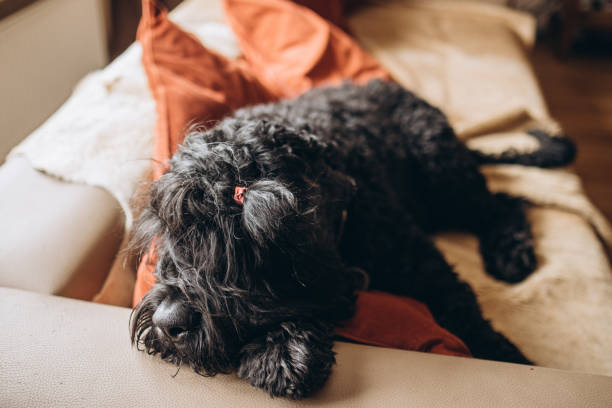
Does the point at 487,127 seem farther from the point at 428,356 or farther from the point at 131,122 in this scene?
the point at 131,122

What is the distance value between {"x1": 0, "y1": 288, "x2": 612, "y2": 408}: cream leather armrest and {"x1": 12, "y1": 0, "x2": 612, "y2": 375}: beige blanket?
0.93 ft

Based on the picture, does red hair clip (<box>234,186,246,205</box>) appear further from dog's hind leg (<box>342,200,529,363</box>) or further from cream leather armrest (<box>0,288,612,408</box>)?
dog's hind leg (<box>342,200,529,363</box>)

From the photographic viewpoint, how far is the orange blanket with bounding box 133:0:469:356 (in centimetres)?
113

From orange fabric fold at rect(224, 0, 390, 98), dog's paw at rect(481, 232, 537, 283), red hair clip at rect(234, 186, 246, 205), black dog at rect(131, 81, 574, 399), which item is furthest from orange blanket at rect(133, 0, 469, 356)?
dog's paw at rect(481, 232, 537, 283)

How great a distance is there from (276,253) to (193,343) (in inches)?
11.5

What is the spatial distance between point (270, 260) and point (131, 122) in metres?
0.76

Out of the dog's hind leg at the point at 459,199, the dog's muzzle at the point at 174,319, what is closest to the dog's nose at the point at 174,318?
the dog's muzzle at the point at 174,319

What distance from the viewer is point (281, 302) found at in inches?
41.3

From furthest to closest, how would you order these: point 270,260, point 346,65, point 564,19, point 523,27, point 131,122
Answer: point 564,19
point 523,27
point 346,65
point 131,122
point 270,260

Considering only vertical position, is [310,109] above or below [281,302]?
above

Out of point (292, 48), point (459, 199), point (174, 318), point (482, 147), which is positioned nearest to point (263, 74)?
point (292, 48)

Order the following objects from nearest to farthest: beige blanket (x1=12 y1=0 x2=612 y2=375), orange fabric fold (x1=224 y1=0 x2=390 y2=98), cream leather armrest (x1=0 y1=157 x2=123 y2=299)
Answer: cream leather armrest (x1=0 y1=157 x2=123 y2=299) → beige blanket (x1=12 y1=0 x2=612 y2=375) → orange fabric fold (x1=224 y1=0 x2=390 y2=98)

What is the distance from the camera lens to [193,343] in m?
0.96

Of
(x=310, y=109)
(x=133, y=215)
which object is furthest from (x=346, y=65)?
(x=133, y=215)
